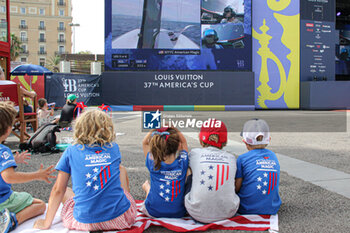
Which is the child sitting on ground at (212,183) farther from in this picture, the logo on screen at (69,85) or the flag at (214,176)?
the logo on screen at (69,85)

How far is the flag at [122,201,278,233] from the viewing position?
2.74 m

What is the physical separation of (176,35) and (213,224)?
20096 millimetres

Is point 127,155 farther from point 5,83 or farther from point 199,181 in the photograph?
point 199,181

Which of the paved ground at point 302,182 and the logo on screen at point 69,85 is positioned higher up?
the logo on screen at point 69,85

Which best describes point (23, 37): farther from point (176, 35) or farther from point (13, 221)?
point (13, 221)

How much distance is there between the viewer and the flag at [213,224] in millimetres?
2742

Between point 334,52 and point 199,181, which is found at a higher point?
point 334,52

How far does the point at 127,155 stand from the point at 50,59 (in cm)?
7684

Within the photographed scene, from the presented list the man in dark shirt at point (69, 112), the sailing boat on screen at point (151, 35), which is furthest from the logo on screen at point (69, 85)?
the man in dark shirt at point (69, 112)

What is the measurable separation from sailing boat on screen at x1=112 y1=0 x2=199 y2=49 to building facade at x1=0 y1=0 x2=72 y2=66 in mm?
61775

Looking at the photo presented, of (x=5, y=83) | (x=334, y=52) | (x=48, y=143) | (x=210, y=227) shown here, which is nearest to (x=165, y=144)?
(x=210, y=227)

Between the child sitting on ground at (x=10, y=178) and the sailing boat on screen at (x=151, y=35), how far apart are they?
64.3 feet

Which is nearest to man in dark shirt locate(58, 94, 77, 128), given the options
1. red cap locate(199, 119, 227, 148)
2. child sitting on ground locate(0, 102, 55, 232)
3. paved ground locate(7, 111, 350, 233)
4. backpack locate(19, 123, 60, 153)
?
paved ground locate(7, 111, 350, 233)

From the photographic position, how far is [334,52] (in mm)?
25188
